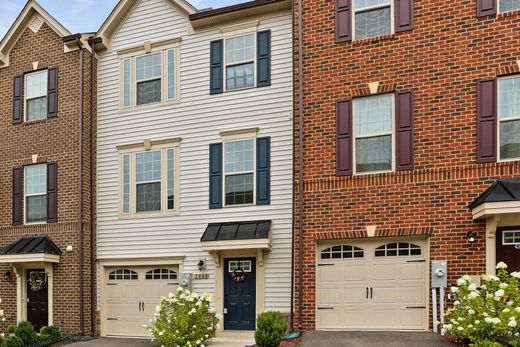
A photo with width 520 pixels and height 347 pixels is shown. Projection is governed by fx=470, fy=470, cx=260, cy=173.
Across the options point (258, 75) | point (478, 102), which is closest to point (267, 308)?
point (258, 75)

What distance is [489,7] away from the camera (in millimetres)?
9562

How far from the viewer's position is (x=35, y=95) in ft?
47.2

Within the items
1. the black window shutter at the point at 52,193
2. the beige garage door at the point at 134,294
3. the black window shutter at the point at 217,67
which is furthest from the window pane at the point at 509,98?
the black window shutter at the point at 52,193

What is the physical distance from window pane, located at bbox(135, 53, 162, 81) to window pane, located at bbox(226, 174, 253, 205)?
379 centimetres

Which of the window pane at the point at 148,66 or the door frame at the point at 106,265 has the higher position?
the window pane at the point at 148,66

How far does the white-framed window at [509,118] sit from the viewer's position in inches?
366

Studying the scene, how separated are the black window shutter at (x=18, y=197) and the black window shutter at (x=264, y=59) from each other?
7974 mm

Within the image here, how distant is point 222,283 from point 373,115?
557 centimetres

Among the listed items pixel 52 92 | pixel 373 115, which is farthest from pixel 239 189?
pixel 52 92

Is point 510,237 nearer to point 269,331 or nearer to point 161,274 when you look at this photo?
point 269,331

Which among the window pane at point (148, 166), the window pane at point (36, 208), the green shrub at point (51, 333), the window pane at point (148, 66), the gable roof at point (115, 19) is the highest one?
the gable roof at point (115, 19)

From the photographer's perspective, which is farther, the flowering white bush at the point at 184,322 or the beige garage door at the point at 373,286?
the flowering white bush at the point at 184,322

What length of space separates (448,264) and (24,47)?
13594mm

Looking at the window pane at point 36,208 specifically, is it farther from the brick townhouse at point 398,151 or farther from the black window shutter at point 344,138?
the black window shutter at point 344,138
